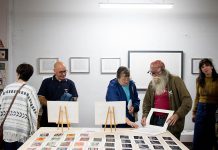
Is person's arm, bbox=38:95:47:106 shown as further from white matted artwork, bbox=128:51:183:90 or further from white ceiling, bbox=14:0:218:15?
white ceiling, bbox=14:0:218:15

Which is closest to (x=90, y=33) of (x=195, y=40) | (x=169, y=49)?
(x=169, y=49)

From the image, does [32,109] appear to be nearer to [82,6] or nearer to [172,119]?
[172,119]

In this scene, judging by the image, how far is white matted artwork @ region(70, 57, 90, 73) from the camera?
5176mm

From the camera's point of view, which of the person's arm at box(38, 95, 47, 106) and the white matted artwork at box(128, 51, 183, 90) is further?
the white matted artwork at box(128, 51, 183, 90)

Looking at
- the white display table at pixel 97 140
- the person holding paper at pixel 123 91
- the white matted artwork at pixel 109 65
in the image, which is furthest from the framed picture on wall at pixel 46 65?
the white display table at pixel 97 140

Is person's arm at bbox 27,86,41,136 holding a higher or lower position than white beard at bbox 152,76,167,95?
lower

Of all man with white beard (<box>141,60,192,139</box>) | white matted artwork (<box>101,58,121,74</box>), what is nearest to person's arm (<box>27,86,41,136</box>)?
man with white beard (<box>141,60,192,139</box>)

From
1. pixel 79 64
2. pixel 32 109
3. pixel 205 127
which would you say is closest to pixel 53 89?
pixel 32 109

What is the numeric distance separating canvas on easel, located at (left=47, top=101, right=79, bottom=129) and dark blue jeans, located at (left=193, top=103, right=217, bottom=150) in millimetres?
2052

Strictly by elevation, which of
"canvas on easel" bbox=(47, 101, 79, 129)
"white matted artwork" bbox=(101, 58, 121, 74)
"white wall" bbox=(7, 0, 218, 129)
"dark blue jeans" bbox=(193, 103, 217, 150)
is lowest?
"dark blue jeans" bbox=(193, 103, 217, 150)

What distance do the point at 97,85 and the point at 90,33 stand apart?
3.24 feet

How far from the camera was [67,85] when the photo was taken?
3803 mm

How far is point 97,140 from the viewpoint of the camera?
2498mm

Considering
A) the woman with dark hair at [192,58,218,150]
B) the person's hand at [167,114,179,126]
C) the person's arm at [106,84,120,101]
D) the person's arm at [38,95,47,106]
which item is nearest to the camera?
the person's hand at [167,114,179,126]
